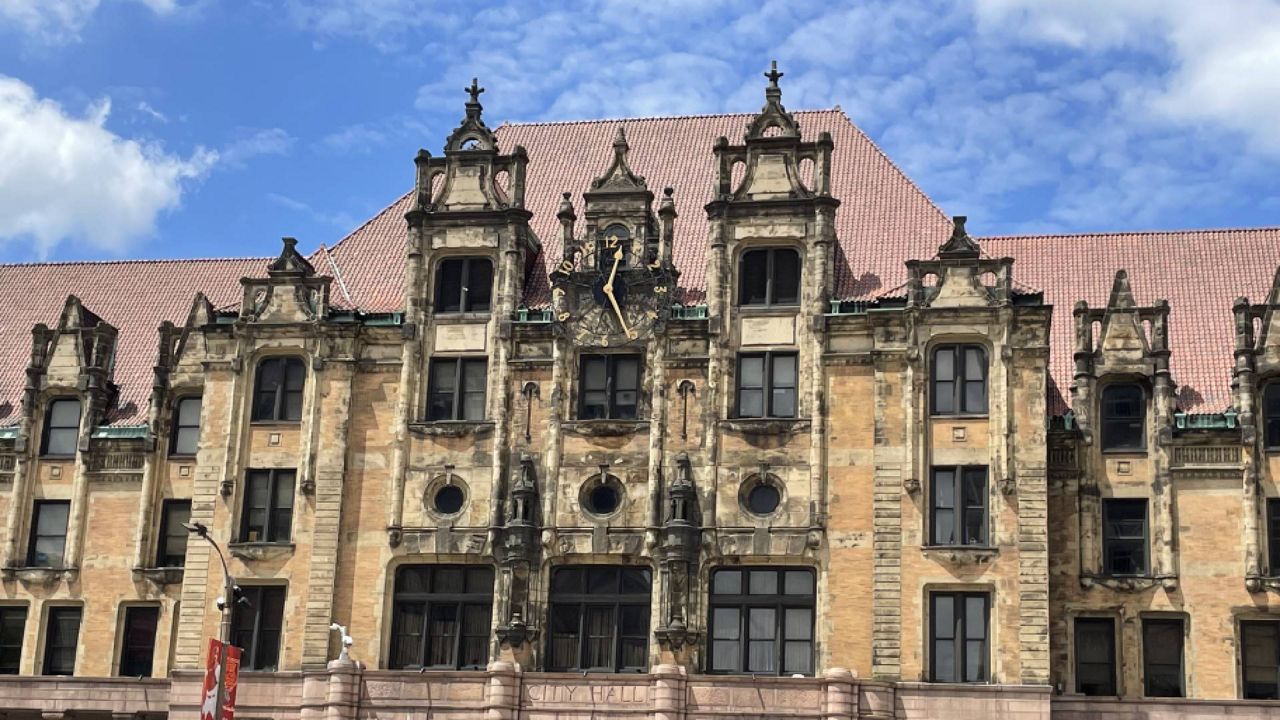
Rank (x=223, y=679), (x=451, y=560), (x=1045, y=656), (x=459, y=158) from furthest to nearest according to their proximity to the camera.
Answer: (x=459, y=158) < (x=451, y=560) < (x=1045, y=656) < (x=223, y=679)

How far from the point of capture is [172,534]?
55562 mm

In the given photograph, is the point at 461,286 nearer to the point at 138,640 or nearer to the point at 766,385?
the point at 766,385

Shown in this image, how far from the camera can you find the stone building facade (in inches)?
1905

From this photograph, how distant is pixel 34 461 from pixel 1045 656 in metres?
31.2

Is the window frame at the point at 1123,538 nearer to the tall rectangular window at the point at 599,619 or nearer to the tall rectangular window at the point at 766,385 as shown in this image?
the tall rectangular window at the point at 766,385

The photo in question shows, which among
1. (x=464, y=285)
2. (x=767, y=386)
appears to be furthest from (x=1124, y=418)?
(x=464, y=285)

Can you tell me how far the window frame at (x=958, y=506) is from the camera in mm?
48438

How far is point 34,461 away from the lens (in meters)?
56.8

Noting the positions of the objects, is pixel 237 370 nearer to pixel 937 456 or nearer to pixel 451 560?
pixel 451 560

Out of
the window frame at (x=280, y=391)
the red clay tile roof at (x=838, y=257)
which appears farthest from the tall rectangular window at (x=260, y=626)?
the red clay tile roof at (x=838, y=257)

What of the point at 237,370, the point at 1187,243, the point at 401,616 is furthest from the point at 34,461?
the point at 1187,243

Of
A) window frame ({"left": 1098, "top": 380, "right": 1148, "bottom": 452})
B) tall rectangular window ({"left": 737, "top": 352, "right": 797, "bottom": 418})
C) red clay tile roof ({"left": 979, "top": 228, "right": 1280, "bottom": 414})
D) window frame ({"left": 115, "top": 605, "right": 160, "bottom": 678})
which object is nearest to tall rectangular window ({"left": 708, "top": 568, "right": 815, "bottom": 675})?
tall rectangular window ({"left": 737, "top": 352, "right": 797, "bottom": 418})

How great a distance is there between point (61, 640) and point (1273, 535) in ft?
116

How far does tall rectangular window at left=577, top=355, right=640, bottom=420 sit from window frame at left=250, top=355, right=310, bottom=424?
26.8 feet
